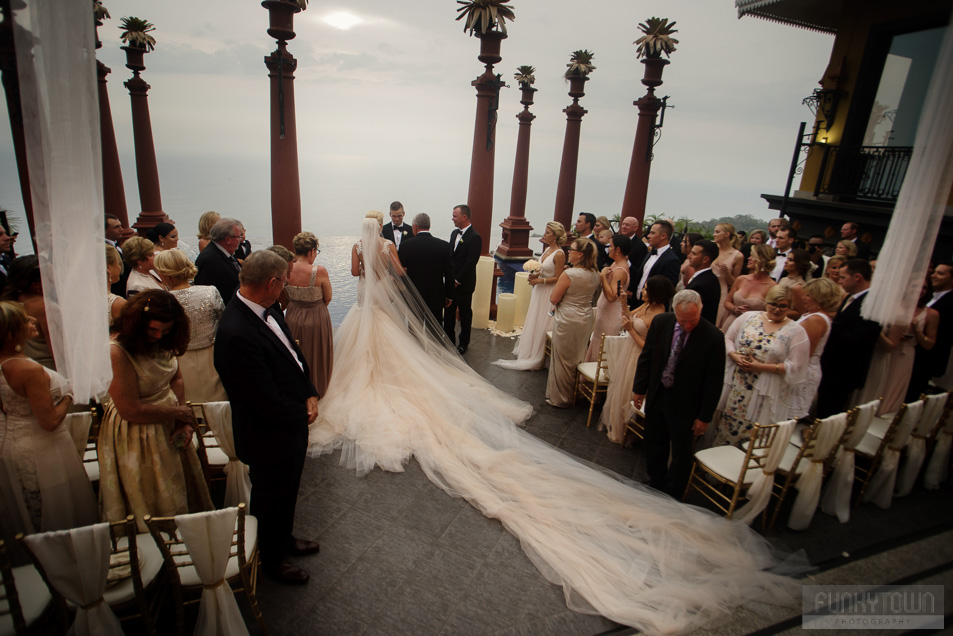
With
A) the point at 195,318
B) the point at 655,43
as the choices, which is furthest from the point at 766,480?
the point at 655,43

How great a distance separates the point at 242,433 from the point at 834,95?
11.0 meters

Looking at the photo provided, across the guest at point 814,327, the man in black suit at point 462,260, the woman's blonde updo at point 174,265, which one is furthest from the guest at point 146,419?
the guest at point 814,327

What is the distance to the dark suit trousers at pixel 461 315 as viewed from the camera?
5629 mm

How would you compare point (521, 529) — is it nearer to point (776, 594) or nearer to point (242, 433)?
point (776, 594)

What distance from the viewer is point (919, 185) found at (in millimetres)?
1930

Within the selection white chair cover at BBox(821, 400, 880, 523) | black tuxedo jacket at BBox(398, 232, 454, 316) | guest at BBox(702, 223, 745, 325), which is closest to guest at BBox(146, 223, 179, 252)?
black tuxedo jacket at BBox(398, 232, 454, 316)

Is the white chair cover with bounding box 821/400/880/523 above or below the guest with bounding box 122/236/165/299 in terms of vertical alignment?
below

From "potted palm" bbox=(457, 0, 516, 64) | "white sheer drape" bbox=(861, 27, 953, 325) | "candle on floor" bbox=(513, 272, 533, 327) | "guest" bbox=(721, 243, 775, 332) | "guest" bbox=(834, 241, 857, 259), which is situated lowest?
"candle on floor" bbox=(513, 272, 533, 327)

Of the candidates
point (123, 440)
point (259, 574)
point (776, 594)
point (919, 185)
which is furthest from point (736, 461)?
point (123, 440)

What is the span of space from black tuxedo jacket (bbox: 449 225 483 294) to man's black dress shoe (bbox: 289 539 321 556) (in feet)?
11.1

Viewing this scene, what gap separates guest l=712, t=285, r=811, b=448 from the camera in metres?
3.15

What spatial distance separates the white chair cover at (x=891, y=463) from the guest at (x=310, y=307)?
14.1 ft

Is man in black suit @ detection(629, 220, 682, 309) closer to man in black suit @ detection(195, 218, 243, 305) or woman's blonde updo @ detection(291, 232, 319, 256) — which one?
woman's blonde updo @ detection(291, 232, 319, 256)

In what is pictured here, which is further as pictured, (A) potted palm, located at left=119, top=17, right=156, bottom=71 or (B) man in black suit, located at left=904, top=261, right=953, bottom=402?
(A) potted palm, located at left=119, top=17, right=156, bottom=71
